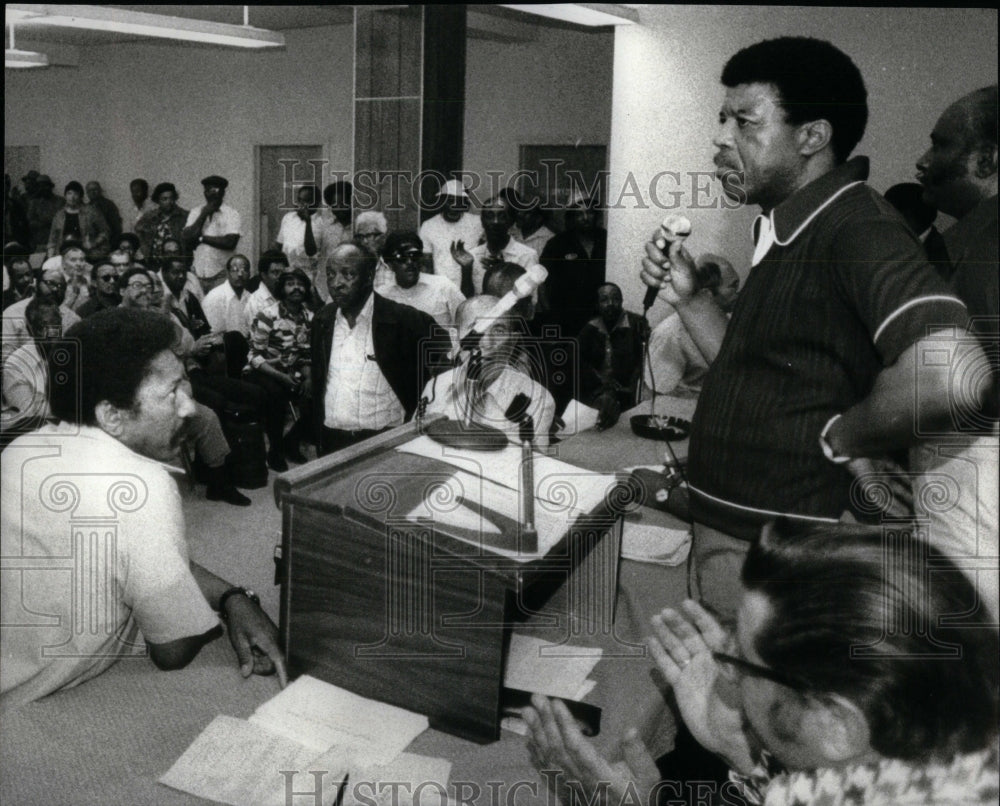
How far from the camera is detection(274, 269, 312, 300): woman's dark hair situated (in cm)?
138

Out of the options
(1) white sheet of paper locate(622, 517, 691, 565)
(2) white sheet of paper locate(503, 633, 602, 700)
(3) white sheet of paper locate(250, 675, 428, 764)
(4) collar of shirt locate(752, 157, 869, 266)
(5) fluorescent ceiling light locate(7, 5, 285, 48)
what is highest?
(5) fluorescent ceiling light locate(7, 5, 285, 48)

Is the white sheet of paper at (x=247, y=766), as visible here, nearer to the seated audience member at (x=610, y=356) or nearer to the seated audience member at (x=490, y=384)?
the seated audience member at (x=490, y=384)

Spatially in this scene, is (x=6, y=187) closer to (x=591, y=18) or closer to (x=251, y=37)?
(x=251, y=37)

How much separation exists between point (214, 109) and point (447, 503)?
25.9 inches

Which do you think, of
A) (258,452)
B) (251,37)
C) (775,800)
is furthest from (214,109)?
(775,800)

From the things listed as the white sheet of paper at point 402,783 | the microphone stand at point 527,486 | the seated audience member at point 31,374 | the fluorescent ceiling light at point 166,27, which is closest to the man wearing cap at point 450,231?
the microphone stand at point 527,486

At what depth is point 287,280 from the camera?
4.55 feet

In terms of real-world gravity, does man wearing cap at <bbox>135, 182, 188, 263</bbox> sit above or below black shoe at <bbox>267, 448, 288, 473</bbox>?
above

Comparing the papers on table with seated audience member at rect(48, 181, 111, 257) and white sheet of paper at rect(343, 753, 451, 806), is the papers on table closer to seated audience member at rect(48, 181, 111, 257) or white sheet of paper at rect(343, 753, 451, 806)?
white sheet of paper at rect(343, 753, 451, 806)

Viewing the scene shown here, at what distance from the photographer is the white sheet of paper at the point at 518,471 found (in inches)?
55.4

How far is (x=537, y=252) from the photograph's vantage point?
1375mm

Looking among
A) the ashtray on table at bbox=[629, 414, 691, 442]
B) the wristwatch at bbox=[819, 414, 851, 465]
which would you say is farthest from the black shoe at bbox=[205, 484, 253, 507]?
the wristwatch at bbox=[819, 414, 851, 465]

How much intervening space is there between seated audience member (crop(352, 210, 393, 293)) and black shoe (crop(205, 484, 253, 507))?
360 millimetres

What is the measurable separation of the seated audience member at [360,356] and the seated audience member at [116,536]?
20 centimetres
